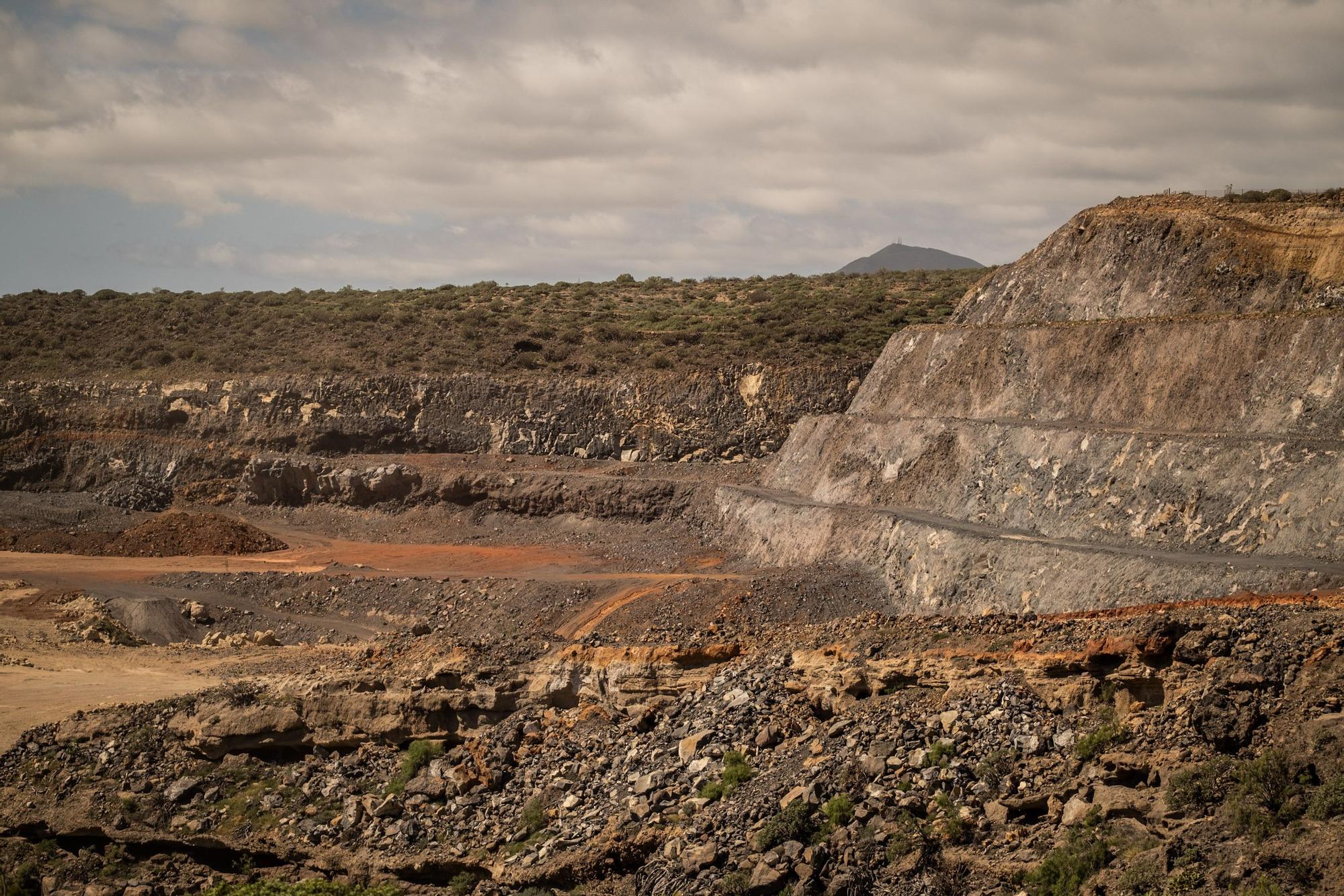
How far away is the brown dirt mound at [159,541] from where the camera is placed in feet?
135

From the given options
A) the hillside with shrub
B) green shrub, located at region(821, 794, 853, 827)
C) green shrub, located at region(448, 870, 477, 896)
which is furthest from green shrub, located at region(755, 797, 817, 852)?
the hillside with shrub

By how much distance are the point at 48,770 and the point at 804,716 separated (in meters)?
12.3

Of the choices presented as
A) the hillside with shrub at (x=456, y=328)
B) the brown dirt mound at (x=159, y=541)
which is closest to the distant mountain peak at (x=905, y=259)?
the hillside with shrub at (x=456, y=328)

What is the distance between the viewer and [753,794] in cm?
1540

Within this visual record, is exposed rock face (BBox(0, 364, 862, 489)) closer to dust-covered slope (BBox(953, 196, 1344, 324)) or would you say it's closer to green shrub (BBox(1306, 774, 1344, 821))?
dust-covered slope (BBox(953, 196, 1344, 324))

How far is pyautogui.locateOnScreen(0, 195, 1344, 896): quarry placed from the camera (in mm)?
13461

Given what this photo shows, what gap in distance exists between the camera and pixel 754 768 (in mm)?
16156

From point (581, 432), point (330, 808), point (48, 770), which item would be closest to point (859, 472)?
point (581, 432)

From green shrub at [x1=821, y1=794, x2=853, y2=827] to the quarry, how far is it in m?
0.04

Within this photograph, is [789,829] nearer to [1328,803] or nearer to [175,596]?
[1328,803]

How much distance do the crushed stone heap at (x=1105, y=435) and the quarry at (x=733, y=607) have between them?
11 centimetres

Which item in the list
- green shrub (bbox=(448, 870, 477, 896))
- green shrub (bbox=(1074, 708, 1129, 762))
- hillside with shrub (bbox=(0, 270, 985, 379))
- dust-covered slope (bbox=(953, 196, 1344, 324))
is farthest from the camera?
hillside with shrub (bbox=(0, 270, 985, 379))

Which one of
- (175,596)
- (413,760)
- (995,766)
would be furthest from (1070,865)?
(175,596)

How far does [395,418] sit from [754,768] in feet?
118
